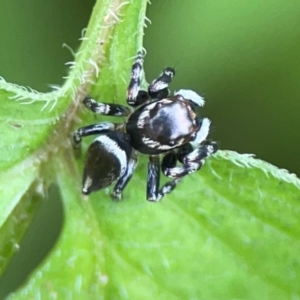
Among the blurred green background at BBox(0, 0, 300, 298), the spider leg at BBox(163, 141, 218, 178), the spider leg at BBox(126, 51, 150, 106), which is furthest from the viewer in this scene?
the blurred green background at BBox(0, 0, 300, 298)

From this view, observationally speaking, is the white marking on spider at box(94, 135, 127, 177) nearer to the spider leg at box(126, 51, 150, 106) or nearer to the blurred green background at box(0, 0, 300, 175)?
the spider leg at box(126, 51, 150, 106)

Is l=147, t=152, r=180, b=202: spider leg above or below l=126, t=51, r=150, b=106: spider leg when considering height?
below

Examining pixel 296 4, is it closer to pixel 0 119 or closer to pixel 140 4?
pixel 140 4

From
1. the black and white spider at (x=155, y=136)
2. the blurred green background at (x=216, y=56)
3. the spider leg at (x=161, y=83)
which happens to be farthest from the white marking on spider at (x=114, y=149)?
the blurred green background at (x=216, y=56)

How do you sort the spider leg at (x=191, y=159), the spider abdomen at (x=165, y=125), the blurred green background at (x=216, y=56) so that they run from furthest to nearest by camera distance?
the blurred green background at (x=216, y=56) → the spider abdomen at (x=165, y=125) → the spider leg at (x=191, y=159)

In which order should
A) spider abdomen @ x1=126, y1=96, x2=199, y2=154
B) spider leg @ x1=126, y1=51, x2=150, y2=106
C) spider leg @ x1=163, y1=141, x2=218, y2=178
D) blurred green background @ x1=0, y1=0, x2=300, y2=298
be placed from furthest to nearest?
blurred green background @ x1=0, y1=0, x2=300, y2=298, spider abdomen @ x1=126, y1=96, x2=199, y2=154, spider leg @ x1=163, y1=141, x2=218, y2=178, spider leg @ x1=126, y1=51, x2=150, y2=106

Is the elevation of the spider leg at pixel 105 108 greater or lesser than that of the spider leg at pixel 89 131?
greater

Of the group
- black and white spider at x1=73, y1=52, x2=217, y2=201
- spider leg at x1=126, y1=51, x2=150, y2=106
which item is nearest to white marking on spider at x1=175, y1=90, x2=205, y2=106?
black and white spider at x1=73, y1=52, x2=217, y2=201

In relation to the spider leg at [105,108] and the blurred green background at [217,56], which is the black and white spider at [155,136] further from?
the blurred green background at [217,56]

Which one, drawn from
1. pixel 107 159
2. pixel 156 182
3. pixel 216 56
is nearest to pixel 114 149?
pixel 107 159
